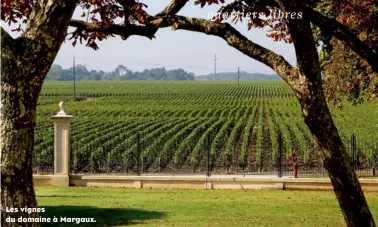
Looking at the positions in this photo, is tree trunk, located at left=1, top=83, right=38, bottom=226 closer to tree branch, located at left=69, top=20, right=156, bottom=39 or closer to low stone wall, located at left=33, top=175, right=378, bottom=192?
tree branch, located at left=69, top=20, right=156, bottom=39

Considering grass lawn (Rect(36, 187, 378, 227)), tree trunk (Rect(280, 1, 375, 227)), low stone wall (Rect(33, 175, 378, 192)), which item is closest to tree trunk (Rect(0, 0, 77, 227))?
tree trunk (Rect(280, 1, 375, 227))

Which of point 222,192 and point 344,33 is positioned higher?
point 344,33

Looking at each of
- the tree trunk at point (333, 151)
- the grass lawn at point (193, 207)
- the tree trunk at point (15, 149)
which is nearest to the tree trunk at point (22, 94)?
the tree trunk at point (15, 149)

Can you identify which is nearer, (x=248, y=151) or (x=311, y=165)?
(x=311, y=165)

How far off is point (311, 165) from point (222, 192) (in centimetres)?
556

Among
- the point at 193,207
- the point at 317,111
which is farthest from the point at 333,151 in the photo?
the point at 193,207

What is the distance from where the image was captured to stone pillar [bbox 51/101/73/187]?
1630 cm

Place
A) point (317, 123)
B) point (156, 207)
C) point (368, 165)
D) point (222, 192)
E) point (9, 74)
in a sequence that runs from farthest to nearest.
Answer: point (368, 165) < point (222, 192) < point (156, 207) < point (317, 123) < point (9, 74)

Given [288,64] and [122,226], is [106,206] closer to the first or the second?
[122,226]

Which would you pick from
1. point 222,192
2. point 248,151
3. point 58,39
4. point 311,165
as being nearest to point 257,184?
point 222,192

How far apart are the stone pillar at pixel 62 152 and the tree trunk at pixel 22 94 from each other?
40.8 ft

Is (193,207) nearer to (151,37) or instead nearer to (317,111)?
(151,37)

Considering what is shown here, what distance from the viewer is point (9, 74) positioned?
12.7 ft

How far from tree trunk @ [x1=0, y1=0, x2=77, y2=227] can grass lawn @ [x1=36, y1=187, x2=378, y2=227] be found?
6431 millimetres
